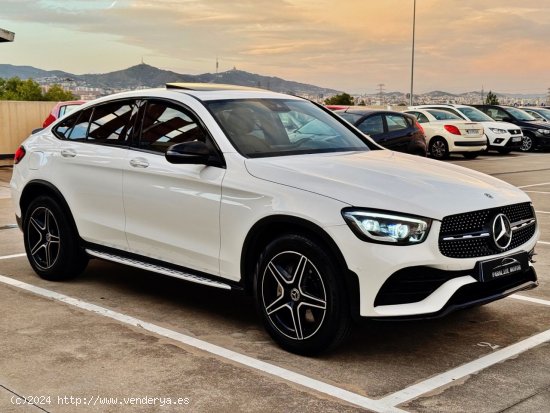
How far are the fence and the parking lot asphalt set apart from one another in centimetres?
1291

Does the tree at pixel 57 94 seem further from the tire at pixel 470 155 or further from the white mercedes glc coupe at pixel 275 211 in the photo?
the white mercedes glc coupe at pixel 275 211

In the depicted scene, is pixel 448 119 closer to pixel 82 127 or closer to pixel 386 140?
pixel 386 140

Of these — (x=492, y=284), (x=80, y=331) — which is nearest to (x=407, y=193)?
(x=492, y=284)

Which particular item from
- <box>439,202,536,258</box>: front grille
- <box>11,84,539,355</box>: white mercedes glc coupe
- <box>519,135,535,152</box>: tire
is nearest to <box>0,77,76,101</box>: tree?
<box>519,135,535,152</box>: tire

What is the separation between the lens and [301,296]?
4.48 metres

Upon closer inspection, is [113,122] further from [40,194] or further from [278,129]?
[278,129]

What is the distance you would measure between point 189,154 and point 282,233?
34.0 inches

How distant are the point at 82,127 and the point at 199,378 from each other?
2.92 meters

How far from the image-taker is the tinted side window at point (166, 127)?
17.6 ft

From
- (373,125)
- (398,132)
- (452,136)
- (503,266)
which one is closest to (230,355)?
(503,266)

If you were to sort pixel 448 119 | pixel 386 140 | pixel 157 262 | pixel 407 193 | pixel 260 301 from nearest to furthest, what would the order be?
pixel 407 193
pixel 260 301
pixel 157 262
pixel 386 140
pixel 448 119

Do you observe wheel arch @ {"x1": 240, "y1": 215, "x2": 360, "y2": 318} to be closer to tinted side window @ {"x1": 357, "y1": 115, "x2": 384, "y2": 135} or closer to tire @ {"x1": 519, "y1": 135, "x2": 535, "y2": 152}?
tinted side window @ {"x1": 357, "y1": 115, "x2": 384, "y2": 135}

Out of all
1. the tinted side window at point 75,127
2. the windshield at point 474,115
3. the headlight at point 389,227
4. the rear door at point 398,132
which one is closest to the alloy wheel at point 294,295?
the headlight at point 389,227

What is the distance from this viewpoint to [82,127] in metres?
6.32
